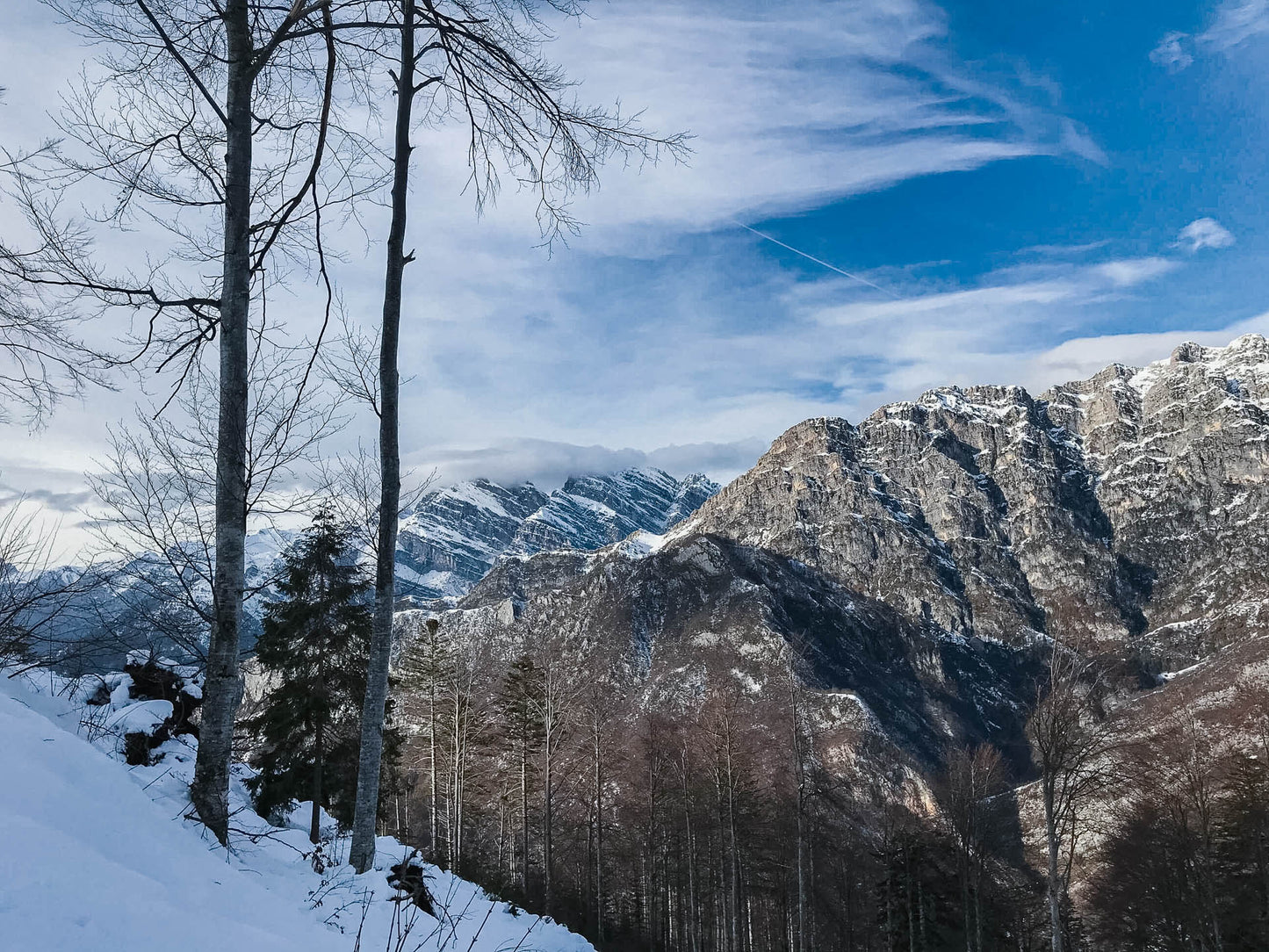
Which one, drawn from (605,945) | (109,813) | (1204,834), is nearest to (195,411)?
(109,813)

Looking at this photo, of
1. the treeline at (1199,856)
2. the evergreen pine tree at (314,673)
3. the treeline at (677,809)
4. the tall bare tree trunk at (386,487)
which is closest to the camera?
the tall bare tree trunk at (386,487)

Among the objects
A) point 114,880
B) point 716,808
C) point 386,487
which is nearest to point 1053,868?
point 716,808

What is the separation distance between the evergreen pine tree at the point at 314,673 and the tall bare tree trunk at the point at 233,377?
14.2 metres

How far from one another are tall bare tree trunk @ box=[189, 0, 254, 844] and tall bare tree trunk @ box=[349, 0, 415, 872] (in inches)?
45.9

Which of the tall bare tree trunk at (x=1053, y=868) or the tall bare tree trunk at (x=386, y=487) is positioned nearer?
the tall bare tree trunk at (x=386, y=487)

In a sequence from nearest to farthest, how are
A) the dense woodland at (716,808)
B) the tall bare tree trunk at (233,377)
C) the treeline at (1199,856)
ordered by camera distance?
the tall bare tree trunk at (233,377) < the dense woodland at (716,808) < the treeline at (1199,856)

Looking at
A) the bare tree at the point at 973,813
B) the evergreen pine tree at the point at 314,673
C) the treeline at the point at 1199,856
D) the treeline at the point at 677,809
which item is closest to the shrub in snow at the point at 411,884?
the evergreen pine tree at the point at 314,673

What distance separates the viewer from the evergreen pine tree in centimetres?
2009

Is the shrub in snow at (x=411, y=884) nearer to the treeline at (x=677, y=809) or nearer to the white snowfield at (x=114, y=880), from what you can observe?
the white snowfield at (x=114, y=880)

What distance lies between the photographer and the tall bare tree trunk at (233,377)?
235 inches

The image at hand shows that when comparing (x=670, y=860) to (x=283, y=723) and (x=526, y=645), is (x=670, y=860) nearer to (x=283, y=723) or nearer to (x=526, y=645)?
(x=283, y=723)

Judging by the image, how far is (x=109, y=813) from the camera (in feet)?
10.3

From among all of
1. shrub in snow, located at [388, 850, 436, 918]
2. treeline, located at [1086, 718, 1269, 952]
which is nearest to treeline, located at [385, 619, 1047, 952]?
treeline, located at [1086, 718, 1269, 952]

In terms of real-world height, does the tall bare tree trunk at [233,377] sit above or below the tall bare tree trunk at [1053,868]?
above
